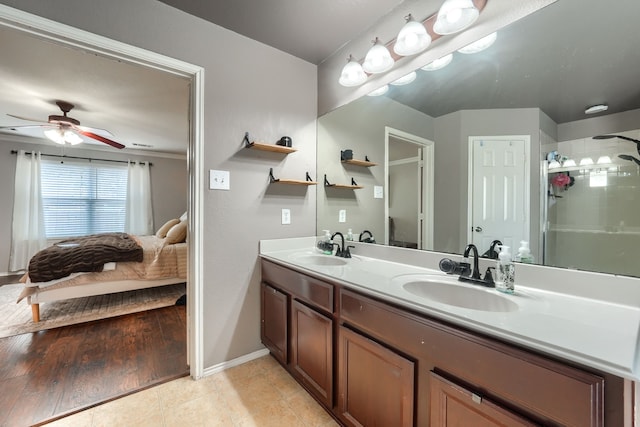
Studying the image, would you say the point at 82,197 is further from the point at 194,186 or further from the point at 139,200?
the point at 194,186

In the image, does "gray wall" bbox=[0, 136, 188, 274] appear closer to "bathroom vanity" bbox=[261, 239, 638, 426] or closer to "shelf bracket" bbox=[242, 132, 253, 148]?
"shelf bracket" bbox=[242, 132, 253, 148]

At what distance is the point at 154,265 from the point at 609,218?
363 cm

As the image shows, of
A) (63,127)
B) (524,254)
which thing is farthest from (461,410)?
(63,127)

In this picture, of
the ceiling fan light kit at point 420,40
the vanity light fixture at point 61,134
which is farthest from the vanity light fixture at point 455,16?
the vanity light fixture at point 61,134

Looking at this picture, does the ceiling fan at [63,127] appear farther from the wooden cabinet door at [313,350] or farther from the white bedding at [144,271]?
the wooden cabinet door at [313,350]

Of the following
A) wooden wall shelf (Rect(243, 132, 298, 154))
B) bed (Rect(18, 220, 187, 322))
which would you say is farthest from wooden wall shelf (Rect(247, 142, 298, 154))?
bed (Rect(18, 220, 187, 322))

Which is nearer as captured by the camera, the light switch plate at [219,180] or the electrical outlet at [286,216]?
the light switch plate at [219,180]

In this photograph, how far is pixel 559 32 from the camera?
1.04 m

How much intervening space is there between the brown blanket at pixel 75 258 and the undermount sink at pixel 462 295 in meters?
3.03

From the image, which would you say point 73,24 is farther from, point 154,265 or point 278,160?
point 154,265

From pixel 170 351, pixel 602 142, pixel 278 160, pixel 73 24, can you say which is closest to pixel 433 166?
pixel 602 142

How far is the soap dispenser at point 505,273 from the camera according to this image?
102 centimetres

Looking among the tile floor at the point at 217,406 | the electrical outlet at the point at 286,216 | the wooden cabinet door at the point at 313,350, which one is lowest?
the tile floor at the point at 217,406

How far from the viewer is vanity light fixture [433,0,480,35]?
1171 millimetres
